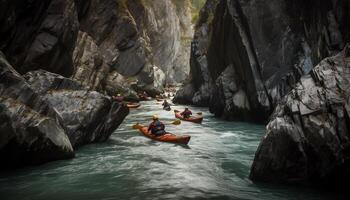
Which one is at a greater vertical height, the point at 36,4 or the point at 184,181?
the point at 36,4

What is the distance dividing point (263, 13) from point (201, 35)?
20230mm

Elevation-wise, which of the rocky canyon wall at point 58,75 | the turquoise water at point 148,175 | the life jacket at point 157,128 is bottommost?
the turquoise water at point 148,175

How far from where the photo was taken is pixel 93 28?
1791 inches

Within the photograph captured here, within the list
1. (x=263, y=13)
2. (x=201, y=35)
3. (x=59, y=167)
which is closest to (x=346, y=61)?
(x=59, y=167)

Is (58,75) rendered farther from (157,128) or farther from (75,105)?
(157,128)

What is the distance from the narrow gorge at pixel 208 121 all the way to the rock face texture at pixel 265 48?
3.3 inches

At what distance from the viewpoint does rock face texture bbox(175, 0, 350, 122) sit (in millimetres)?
22516

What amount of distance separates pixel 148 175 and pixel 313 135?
582 cm

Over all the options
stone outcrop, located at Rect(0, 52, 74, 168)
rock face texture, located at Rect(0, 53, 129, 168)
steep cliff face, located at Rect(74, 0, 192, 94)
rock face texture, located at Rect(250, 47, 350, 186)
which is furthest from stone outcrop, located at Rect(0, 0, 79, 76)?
rock face texture, located at Rect(250, 47, 350, 186)

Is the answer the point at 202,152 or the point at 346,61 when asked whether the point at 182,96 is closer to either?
the point at 202,152

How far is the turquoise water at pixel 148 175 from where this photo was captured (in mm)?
10258

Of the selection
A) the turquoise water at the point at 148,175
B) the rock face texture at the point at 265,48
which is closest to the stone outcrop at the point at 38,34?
the turquoise water at the point at 148,175

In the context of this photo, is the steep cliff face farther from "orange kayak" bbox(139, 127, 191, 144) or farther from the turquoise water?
the turquoise water

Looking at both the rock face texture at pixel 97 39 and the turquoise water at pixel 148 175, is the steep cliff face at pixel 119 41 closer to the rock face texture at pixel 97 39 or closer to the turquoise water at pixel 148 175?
the rock face texture at pixel 97 39
